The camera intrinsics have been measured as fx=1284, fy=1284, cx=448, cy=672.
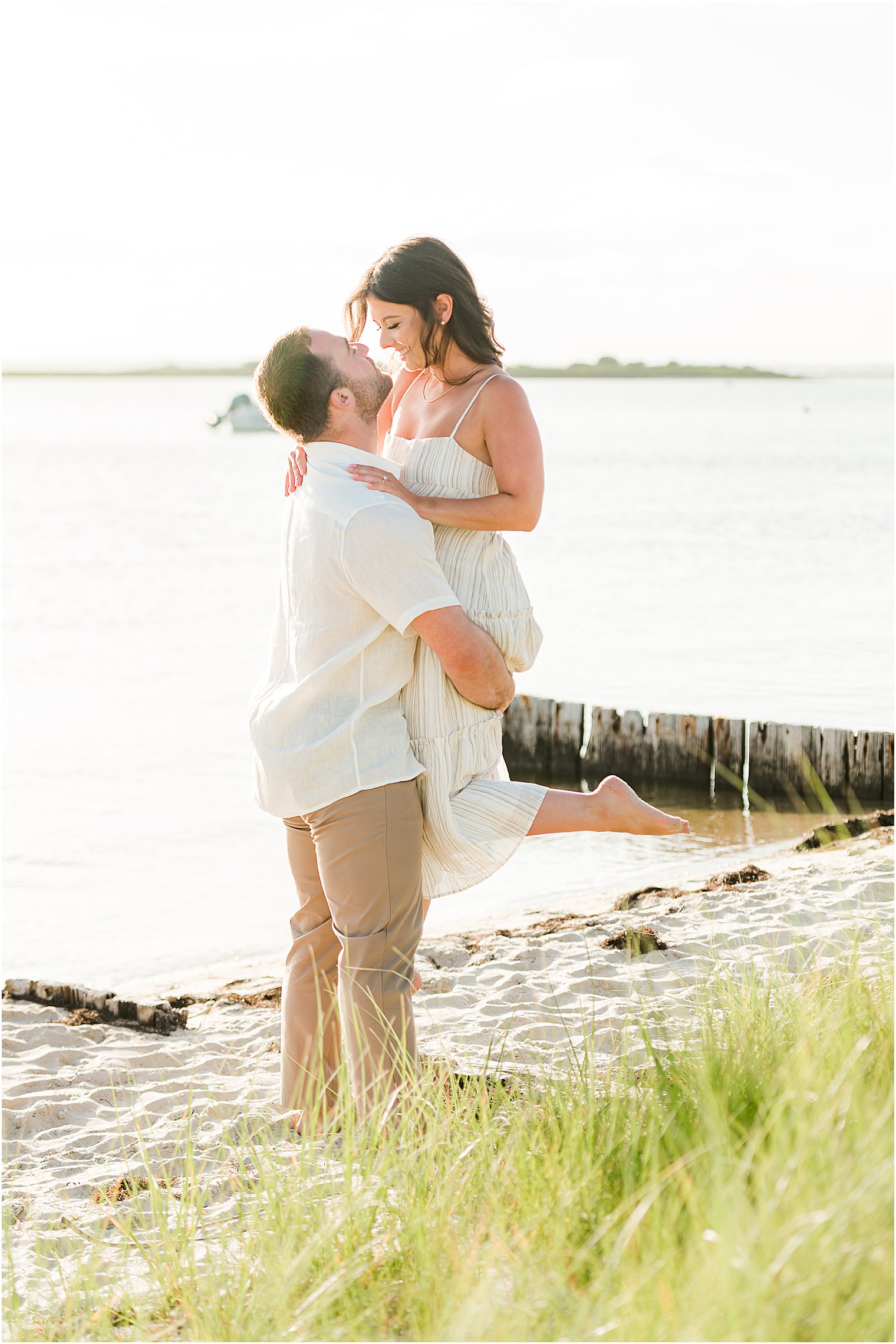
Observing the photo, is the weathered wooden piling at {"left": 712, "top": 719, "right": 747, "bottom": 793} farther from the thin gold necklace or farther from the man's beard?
the man's beard

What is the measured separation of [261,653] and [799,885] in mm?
11833

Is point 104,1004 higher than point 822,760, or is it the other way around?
point 822,760

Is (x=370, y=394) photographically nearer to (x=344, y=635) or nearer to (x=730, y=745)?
(x=344, y=635)

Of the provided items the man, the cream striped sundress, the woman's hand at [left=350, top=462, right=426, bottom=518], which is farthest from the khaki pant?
the woman's hand at [left=350, top=462, right=426, bottom=518]

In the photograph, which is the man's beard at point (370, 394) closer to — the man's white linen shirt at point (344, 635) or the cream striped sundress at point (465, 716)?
the man's white linen shirt at point (344, 635)

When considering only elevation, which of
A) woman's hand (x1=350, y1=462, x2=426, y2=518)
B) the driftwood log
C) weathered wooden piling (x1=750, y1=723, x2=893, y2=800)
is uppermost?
woman's hand (x1=350, y1=462, x2=426, y2=518)

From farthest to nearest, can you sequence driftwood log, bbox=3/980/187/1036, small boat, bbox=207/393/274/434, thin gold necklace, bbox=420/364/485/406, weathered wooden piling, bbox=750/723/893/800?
1. small boat, bbox=207/393/274/434
2. weathered wooden piling, bbox=750/723/893/800
3. driftwood log, bbox=3/980/187/1036
4. thin gold necklace, bbox=420/364/485/406

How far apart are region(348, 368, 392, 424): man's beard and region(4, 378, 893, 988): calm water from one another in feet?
15.3

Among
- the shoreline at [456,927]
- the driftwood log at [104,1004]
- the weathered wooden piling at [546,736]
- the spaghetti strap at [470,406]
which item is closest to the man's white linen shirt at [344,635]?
the spaghetti strap at [470,406]

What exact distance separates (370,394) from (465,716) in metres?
1.01

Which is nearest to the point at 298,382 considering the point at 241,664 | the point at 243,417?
the point at 241,664

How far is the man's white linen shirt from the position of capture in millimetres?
3594

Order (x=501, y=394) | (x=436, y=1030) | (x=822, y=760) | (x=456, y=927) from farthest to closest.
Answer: (x=822, y=760) → (x=456, y=927) → (x=436, y=1030) → (x=501, y=394)

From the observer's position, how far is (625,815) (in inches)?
155
